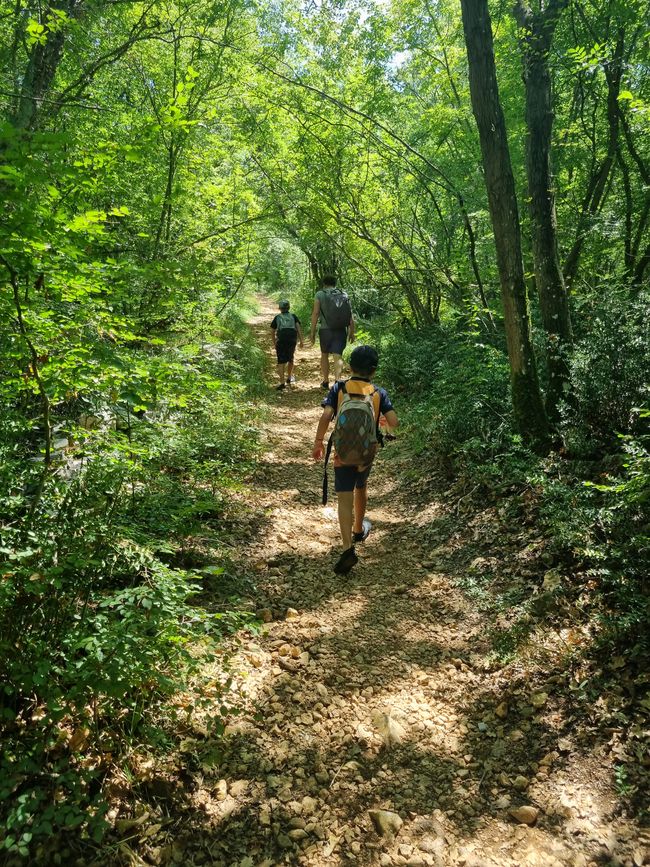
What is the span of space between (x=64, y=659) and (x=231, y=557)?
7.57 ft

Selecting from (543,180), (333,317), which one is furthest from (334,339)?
(543,180)

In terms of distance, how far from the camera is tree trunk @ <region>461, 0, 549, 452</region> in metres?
4.64

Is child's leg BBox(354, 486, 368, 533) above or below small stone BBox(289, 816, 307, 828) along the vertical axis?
above

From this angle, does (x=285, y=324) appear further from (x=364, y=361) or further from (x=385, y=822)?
(x=385, y=822)

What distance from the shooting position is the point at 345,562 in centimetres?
463

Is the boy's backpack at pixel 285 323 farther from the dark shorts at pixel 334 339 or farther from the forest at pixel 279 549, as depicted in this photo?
the forest at pixel 279 549

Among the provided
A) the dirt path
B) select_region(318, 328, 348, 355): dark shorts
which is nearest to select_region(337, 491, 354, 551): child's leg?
the dirt path

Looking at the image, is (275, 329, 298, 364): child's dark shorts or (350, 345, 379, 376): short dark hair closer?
(350, 345, 379, 376): short dark hair

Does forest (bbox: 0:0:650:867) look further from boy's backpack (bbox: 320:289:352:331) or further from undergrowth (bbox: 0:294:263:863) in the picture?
boy's backpack (bbox: 320:289:352:331)

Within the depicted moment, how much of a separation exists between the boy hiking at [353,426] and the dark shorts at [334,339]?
208 inches

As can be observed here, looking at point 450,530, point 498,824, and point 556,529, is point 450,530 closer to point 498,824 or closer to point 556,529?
point 556,529

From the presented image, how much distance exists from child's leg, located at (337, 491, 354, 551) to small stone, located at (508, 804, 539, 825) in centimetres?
245

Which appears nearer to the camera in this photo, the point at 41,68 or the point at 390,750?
the point at 390,750

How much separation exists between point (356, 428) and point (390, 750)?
2.37 metres
